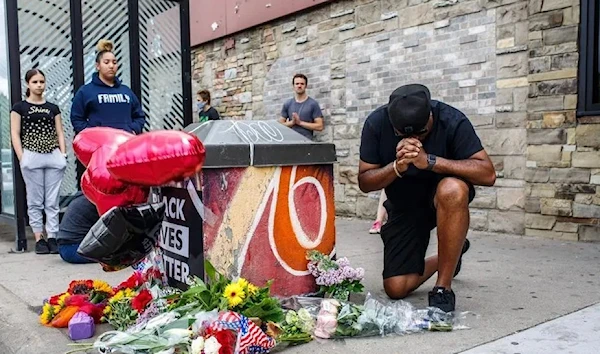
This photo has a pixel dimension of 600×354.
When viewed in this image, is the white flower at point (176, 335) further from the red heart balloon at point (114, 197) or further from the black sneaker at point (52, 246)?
the black sneaker at point (52, 246)

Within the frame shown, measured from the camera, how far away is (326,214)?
3381 millimetres

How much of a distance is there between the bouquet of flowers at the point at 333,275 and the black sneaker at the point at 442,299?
15.5 inches

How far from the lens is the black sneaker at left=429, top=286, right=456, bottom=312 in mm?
3141

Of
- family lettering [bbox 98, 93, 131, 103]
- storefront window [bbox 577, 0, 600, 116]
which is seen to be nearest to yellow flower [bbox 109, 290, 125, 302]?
family lettering [bbox 98, 93, 131, 103]

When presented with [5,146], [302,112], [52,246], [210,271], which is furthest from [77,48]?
[210,271]

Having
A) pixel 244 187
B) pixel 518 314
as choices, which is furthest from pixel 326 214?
pixel 518 314

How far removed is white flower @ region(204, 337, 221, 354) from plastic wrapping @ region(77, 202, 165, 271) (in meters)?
0.74

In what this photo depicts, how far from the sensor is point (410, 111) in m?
3.04

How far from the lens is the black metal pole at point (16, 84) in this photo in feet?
18.0

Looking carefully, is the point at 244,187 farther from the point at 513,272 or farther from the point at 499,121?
the point at 499,121

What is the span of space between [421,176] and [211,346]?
5.16 ft

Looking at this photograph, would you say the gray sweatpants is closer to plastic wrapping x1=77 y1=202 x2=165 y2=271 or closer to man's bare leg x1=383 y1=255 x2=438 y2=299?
plastic wrapping x1=77 y1=202 x2=165 y2=271

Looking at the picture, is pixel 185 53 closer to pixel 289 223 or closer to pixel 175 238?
pixel 175 238

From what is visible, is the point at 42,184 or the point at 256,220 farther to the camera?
the point at 42,184
